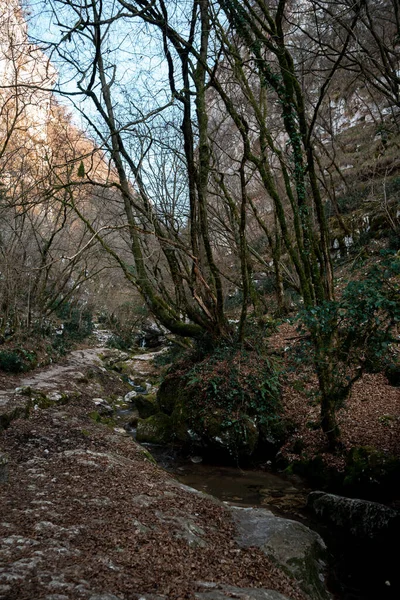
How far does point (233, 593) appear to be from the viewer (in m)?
2.41

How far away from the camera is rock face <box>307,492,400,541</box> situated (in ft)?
13.1

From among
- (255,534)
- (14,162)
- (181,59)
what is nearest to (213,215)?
(181,59)

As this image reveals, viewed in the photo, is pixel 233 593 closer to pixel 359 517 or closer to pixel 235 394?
pixel 359 517

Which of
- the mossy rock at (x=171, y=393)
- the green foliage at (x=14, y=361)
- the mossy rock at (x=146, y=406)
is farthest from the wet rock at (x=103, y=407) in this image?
the green foliage at (x=14, y=361)

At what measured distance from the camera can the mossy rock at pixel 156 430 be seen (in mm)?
7686

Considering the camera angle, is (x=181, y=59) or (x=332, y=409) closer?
(x=332, y=409)

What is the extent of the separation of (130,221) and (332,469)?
6.11m

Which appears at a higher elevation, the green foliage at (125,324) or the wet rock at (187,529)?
the green foliage at (125,324)

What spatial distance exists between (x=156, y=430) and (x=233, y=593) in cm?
570

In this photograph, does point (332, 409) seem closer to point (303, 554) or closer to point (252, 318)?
point (303, 554)

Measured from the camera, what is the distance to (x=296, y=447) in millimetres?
6477

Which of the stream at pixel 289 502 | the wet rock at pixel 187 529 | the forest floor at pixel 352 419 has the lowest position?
the stream at pixel 289 502

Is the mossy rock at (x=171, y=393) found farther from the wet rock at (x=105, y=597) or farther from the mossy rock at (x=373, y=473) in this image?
the wet rock at (x=105, y=597)

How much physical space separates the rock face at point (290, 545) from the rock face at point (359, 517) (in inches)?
21.9
